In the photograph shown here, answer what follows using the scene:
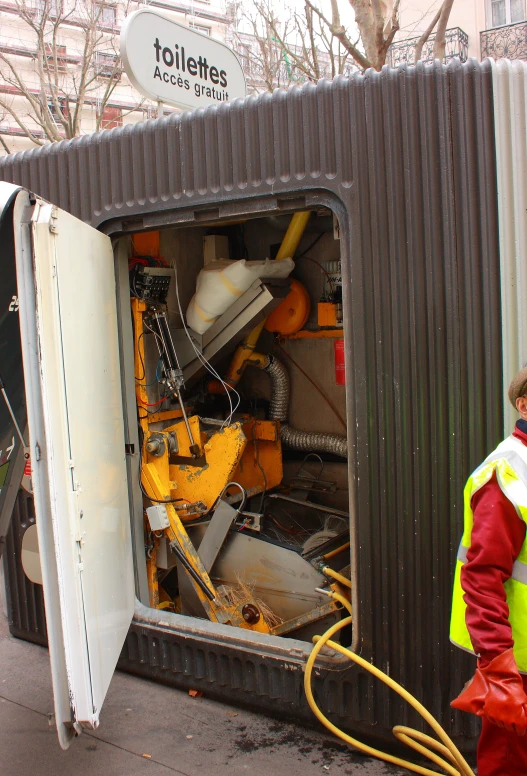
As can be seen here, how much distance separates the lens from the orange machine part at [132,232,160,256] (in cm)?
430

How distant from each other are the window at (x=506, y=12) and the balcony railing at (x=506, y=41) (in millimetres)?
1076

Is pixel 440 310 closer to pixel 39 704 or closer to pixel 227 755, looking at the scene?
pixel 227 755

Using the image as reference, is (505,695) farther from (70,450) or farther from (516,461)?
(70,450)

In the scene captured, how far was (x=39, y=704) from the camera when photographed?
11.8 ft

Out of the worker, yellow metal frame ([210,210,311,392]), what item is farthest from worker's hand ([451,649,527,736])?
yellow metal frame ([210,210,311,392])

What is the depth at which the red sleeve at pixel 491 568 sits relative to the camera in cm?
192

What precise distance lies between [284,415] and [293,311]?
2.80 feet

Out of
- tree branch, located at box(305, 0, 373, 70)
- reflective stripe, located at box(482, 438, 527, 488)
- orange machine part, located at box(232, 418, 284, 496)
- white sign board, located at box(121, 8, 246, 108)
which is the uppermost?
tree branch, located at box(305, 0, 373, 70)

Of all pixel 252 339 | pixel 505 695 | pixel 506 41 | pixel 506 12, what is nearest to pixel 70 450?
pixel 505 695

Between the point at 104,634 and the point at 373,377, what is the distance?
1651mm

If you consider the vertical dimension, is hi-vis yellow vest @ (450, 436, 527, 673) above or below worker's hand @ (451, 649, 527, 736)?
above

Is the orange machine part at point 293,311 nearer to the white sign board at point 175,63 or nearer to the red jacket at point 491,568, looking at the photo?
the white sign board at point 175,63

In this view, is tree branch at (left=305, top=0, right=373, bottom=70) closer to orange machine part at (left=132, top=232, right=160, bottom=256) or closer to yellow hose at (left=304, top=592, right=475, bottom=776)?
orange machine part at (left=132, top=232, right=160, bottom=256)

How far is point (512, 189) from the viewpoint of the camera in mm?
2664
